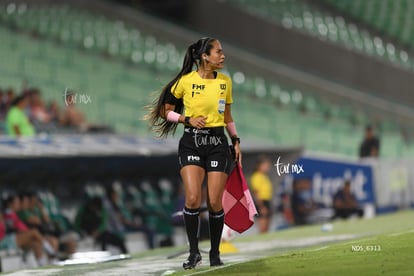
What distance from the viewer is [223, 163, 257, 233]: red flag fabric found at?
39.7ft

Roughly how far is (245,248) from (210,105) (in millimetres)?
5524

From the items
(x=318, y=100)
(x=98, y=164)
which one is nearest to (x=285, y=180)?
(x=98, y=164)

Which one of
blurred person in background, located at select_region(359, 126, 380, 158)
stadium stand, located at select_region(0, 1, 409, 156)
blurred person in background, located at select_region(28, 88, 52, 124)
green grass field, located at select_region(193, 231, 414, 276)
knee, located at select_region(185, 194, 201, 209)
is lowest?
green grass field, located at select_region(193, 231, 414, 276)

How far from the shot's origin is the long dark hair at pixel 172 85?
1155cm

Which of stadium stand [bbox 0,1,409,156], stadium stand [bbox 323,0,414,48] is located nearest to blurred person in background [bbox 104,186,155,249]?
stadium stand [bbox 0,1,409,156]

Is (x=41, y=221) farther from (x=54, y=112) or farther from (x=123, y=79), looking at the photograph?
(x=123, y=79)

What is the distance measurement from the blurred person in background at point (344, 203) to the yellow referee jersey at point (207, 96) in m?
14.1

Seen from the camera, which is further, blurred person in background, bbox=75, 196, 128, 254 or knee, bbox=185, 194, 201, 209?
blurred person in background, bbox=75, 196, 128, 254

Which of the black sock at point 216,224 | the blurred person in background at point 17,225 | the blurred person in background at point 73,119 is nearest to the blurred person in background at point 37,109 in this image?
the blurred person in background at point 73,119

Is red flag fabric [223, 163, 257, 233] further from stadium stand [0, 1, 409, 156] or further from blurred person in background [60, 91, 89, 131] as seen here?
stadium stand [0, 1, 409, 156]

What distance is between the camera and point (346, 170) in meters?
26.3

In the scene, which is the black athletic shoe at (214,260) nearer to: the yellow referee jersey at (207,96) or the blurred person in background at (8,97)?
the yellow referee jersey at (207,96)

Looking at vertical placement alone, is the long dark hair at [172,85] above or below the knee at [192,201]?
above

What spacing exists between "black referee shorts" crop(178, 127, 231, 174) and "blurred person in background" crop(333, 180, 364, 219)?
14033mm
